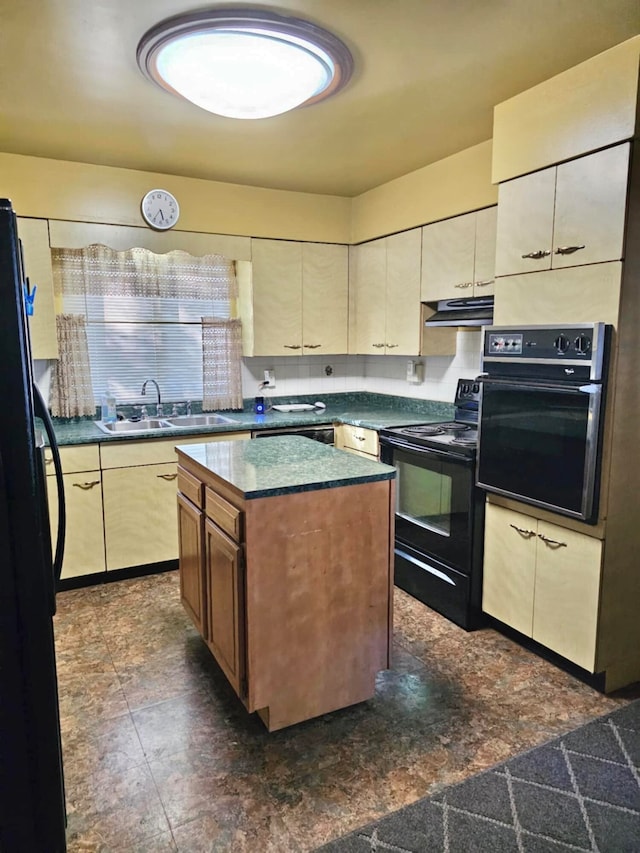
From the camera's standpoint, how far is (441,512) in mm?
2998

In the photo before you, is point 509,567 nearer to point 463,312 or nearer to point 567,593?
point 567,593

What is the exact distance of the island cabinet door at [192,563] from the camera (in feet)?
7.89

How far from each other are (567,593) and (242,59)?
2393 mm

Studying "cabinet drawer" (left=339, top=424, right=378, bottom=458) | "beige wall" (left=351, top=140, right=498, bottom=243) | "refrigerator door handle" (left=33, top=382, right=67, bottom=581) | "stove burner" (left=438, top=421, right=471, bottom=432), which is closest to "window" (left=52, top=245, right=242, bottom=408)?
"cabinet drawer" (left=339, top=424, right=378, bottom=458)


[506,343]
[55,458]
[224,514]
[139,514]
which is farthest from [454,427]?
[55,458]

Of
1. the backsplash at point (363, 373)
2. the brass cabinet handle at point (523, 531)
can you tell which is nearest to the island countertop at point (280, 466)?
the brass cabinet handle at point (523, 531)

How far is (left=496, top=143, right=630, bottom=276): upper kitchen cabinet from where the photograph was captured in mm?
2098

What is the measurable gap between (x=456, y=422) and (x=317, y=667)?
6.20ft

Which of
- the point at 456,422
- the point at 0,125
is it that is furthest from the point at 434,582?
the point at 0,125

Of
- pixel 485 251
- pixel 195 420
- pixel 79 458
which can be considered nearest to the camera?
pixel 485 251

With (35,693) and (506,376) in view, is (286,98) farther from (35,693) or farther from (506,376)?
(35,693)

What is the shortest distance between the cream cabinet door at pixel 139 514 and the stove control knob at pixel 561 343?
7.47 ft

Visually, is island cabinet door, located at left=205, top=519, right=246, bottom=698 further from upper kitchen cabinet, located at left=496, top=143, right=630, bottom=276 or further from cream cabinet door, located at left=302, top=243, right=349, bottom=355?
cream cabinet door, located at left=302, top=243, right=349, bottom=355

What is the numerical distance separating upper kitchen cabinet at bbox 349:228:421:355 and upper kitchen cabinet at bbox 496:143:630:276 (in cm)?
106
